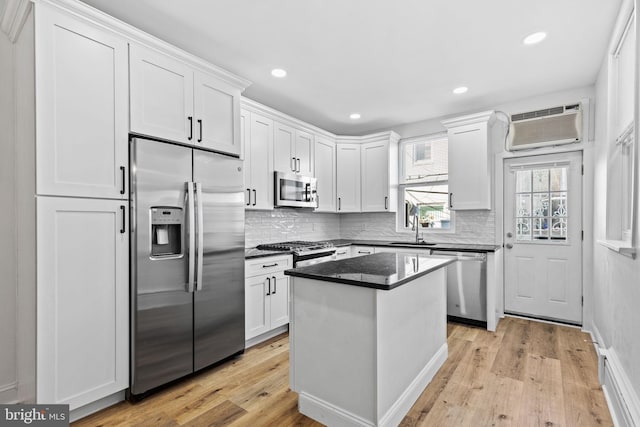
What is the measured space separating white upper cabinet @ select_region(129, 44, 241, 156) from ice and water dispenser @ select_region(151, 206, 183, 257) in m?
0.55

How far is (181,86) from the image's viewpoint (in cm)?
246

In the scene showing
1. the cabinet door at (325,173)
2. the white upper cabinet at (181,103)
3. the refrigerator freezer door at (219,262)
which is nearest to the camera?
the white upper cabinet at (181,103)

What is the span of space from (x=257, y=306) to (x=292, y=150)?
195 centimetres

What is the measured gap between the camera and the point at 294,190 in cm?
397

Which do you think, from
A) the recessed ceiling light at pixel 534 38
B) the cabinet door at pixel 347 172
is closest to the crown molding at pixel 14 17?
the recessed ceiling light at pixel 534 38

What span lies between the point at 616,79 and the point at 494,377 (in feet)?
8.20

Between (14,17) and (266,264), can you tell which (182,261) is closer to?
(266,264)

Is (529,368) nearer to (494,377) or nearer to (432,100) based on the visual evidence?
(494,377)

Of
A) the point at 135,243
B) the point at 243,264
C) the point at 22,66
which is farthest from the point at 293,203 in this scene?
the point at 22,66

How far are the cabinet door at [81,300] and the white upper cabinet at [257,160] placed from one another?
149 cm

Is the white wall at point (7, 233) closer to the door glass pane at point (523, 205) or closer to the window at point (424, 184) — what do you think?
the window at point (424, 184)

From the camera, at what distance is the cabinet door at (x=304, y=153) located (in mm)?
4129

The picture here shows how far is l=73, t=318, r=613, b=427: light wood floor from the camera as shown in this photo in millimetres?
1960

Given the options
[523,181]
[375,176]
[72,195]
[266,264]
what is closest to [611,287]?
[523,181]
